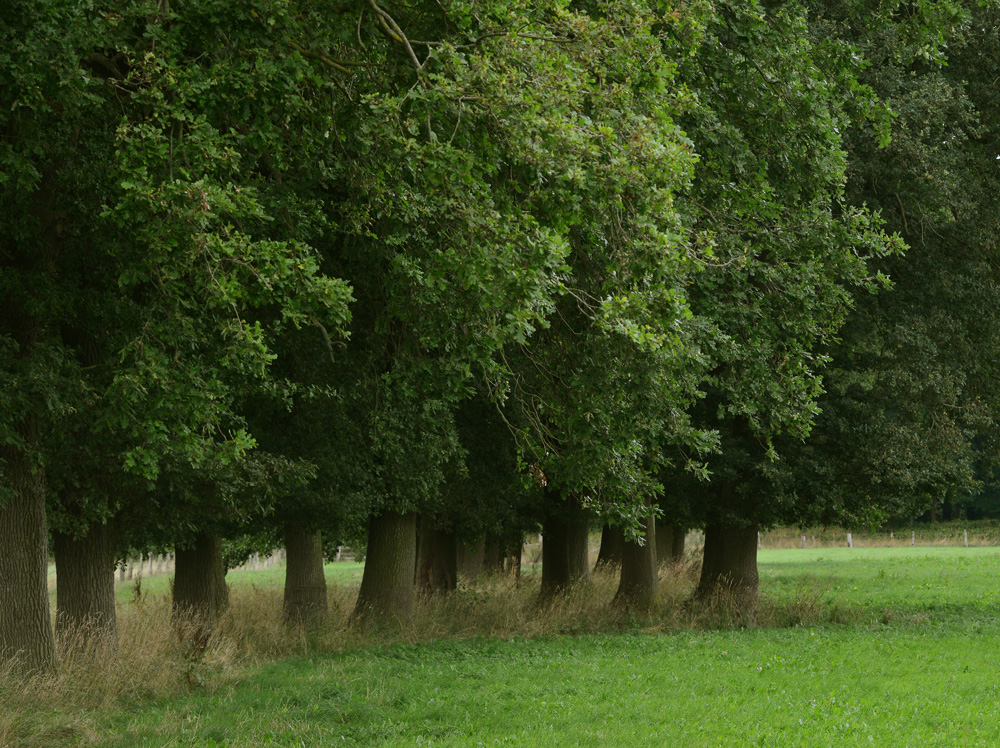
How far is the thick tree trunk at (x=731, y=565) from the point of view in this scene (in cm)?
2205

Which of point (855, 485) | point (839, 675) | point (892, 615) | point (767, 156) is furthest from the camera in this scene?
point (892, 615)

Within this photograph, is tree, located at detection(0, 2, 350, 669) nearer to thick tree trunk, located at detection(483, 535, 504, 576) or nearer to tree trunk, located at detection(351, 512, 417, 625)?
tree trunk, located at detection(351, 512, 417, 625)

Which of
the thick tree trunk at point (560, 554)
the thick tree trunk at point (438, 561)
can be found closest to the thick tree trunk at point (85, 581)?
the thick tree trunk at point (560, 554)

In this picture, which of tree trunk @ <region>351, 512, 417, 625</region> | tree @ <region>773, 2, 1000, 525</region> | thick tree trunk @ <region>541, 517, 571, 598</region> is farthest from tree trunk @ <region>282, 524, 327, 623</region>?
tree @ <region>773, 2, 1000, 525</region>

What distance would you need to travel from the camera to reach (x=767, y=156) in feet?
42.3

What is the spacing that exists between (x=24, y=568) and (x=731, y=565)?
14662 mm

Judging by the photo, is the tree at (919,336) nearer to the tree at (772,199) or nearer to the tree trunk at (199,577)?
the tree at (772,199)

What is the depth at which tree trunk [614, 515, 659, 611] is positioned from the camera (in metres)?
22.3

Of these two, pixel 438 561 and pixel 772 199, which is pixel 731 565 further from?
pixel 772 199

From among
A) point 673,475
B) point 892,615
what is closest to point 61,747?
point 673,475

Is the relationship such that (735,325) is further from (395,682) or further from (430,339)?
(395,682)

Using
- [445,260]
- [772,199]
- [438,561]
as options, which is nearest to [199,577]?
[438,561]

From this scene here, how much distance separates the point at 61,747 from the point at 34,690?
5.08ft

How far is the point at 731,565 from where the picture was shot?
22266mm
